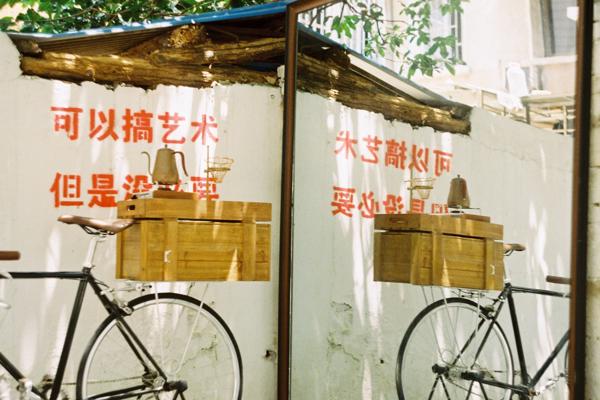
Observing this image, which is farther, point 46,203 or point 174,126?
point 174,126

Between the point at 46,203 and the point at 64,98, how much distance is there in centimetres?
67

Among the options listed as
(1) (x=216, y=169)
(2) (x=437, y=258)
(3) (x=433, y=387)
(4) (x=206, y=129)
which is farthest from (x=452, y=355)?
(4) (x=206, y=129)

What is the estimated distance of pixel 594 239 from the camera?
285 centimetres

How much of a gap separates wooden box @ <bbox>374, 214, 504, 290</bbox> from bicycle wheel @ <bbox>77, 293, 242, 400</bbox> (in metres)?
1.17

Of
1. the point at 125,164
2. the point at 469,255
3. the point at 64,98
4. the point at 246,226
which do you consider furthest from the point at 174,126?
the point at 469,255

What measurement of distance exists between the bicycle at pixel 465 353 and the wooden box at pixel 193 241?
0.97 metres

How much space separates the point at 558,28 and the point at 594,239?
0.88 m

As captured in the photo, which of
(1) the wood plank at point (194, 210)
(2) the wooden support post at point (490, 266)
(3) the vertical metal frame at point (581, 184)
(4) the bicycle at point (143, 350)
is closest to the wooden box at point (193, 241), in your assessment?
(1) the wood plank at point (194, 210)

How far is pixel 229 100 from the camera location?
4930mm

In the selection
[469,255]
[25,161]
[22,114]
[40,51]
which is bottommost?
[469,255]

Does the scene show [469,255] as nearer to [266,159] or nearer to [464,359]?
[464,359]

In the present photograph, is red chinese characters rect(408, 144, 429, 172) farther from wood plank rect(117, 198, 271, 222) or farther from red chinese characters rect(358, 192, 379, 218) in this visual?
wood plank rect(117, 198, 271, 222)

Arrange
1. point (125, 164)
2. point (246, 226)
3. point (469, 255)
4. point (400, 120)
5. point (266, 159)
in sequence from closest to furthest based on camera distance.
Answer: point (469, 255) < point (246, 226) < point (400, 120) < point (125, 164) < point (266, 159)

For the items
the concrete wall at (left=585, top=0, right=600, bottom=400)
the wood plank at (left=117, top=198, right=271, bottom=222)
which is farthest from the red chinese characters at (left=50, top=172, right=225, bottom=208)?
the concrete wall at (left=585, top=0, right=600, bottom=400)
